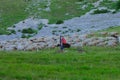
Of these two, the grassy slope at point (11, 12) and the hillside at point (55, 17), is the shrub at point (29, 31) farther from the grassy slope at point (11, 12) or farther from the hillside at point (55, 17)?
the grassy slope at point (11, 12)

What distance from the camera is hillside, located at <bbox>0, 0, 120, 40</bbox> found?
6300cm

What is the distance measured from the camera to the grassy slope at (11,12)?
68.9 meters

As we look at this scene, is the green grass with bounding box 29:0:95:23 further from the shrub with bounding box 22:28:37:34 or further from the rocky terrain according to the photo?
the shrub with bounding box 22:28:37:34

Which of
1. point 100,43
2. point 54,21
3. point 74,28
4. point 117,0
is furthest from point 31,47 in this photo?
point 117,0

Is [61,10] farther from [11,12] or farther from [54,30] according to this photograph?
[54,30]

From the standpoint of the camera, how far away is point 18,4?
8056 centimetres

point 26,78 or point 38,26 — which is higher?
point 26,78

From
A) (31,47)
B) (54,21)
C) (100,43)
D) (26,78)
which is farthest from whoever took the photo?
(54,21)

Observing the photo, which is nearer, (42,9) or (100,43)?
(100,43)

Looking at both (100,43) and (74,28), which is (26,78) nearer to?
(100,43)

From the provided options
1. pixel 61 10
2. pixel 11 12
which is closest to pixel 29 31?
pixel 61 10

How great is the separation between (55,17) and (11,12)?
8.50 m

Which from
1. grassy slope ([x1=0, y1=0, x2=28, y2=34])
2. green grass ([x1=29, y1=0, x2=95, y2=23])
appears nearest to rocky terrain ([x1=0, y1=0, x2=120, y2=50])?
green grass ([x1=29, y1=0, x2=95, y2=23])

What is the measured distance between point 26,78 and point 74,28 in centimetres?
4488
